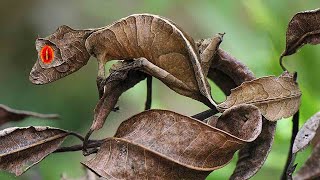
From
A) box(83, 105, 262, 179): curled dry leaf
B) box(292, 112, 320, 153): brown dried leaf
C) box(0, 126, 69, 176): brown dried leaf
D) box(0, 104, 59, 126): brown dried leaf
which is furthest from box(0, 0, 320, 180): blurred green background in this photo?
box(292, 112, 320, 153): brown dried leaf

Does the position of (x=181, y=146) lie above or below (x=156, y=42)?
below

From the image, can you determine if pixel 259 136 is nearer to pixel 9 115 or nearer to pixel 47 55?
pixel 47 55

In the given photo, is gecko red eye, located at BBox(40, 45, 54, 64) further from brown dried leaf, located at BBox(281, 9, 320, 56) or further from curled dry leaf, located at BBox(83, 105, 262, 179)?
brown dried leaf, located at BBox(281, 9, 320, 56)

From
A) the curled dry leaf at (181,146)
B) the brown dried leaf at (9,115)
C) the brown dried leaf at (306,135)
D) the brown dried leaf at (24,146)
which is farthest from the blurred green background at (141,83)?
the brown dried leaf at (306,135)

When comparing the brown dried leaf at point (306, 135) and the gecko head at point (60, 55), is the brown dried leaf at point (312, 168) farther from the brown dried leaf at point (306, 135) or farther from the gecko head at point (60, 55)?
the gecko head at point (60, 55)

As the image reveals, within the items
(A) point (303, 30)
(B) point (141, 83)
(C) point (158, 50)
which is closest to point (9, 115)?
(C) point (158, 50)

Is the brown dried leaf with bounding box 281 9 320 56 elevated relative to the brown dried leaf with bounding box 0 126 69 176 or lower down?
elevated
